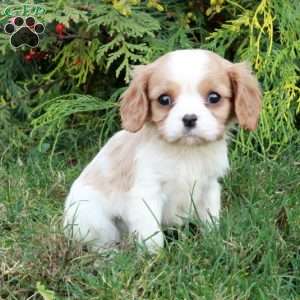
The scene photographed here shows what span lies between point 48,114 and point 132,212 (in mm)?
1745

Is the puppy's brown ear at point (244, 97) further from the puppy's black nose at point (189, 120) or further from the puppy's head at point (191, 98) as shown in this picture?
the puppy's black nose at point (189, 120)

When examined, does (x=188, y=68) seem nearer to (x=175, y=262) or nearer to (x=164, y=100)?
(x=164, y=100)

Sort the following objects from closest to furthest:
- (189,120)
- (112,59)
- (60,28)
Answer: (189,120), (112,59), (60,28)

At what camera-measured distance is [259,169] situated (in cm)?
481

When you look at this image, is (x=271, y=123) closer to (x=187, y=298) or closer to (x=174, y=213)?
(x=174, y=213)

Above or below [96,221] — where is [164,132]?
above

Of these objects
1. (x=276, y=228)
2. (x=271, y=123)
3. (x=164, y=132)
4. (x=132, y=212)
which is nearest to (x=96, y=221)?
(x=132, y=212)

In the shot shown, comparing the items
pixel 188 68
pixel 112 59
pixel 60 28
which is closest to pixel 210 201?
pixel 188 68

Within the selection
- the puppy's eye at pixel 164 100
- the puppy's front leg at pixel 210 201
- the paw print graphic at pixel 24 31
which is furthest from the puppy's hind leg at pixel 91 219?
the paw print graphic at pixel 24 31

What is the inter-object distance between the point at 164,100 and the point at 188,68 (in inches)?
7.6

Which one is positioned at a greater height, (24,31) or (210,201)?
(24,31)

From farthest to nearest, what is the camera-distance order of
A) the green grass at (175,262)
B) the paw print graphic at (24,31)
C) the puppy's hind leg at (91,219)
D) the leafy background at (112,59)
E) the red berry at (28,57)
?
the red berry at (28,57), the paw print graphic at (24,31), the leafy background at (112,59), the puppy's hind leg at (91,219), the green grass at (175,262)

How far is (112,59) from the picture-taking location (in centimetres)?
495

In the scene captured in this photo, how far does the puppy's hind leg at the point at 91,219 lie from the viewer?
Answer: 12.5 feet
